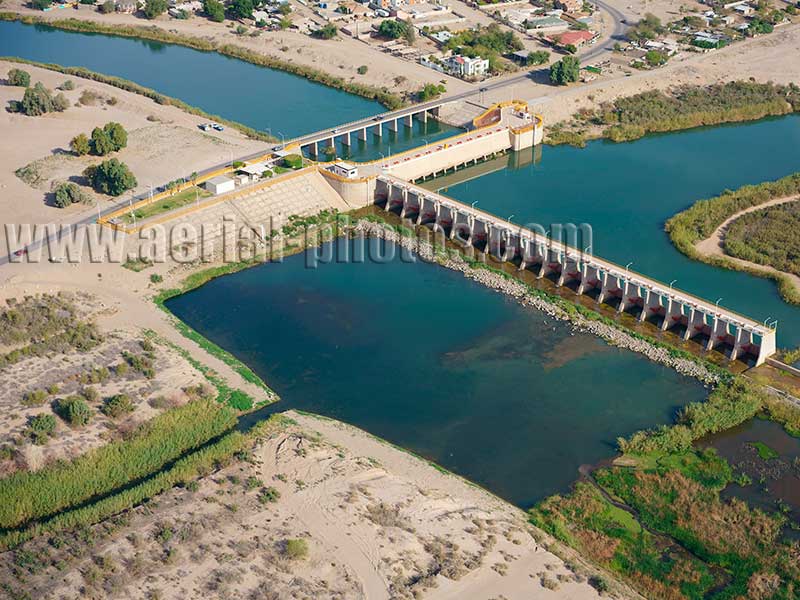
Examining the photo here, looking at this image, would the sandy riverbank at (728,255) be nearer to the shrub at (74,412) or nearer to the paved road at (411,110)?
the paved road at (411,110)

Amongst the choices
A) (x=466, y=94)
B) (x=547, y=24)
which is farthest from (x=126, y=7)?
(x=547, y=24)

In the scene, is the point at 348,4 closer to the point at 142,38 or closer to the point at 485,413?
the point at 142,38

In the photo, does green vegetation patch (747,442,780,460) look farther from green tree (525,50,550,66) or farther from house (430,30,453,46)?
house (430,30,453,46)

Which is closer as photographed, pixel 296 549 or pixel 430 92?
pixel 296 549

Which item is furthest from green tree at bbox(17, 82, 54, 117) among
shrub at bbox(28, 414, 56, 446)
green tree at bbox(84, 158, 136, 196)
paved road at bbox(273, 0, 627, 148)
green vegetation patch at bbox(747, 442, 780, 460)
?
green vegetation patch at bbox(747, 442, 780, 460)

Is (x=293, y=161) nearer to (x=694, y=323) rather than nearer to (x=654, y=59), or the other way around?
(x=694, y=323)

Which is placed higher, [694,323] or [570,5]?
[570,5]
